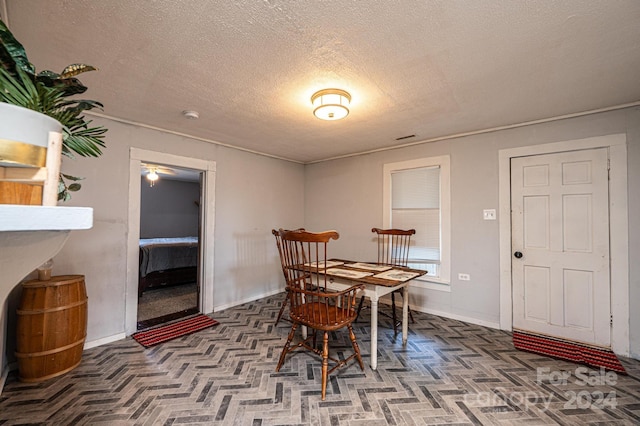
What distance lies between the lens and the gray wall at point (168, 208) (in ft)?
22.4

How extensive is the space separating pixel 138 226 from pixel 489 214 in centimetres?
418

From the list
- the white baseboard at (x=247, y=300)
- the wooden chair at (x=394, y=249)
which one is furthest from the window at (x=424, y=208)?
the white baseboard at (x=247, y=300)

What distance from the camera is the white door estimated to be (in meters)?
2.67

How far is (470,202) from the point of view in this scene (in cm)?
338

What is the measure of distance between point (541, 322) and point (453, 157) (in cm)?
213

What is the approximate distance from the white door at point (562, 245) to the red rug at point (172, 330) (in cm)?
370

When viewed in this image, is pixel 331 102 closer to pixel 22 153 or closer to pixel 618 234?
pixel 22 153

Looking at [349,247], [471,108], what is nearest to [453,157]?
[471,108]

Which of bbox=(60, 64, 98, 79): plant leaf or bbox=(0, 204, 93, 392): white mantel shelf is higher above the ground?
bbox=(60, 64, 98, 79): plant leaf

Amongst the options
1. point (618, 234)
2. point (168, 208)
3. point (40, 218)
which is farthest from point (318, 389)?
point (168, 208)

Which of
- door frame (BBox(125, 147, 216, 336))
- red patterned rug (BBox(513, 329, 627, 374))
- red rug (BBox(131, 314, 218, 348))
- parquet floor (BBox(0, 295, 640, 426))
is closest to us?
parquet floor (BBox(0, 295, 640, 426))

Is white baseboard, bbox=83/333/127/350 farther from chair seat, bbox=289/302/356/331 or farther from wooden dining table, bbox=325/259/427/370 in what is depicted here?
wooden dining table, bbox=325/259/427/370

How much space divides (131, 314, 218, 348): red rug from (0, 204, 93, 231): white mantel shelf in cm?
275

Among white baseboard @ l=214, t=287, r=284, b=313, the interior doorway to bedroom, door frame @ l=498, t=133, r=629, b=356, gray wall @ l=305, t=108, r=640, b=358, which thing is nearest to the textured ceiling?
gray wall @ l=305, t=108, r=640, b=358
